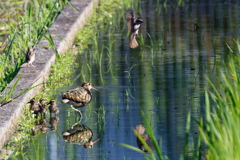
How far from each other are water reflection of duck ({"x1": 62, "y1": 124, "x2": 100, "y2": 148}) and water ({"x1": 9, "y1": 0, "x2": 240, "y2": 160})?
6cm

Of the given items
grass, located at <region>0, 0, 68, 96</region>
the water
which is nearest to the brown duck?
grass, located at <region>0, 0, 68, 96</region>

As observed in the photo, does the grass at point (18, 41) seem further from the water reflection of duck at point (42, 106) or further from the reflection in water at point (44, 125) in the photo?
the reflection in water at point (44, 125)

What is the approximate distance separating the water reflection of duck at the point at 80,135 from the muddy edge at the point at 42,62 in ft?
1.77

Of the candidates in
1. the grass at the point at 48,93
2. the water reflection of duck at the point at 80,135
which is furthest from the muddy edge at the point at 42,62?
the water reflection of duck at the point at 80,135

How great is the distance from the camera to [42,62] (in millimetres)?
7727

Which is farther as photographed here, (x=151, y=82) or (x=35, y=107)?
(x=151, y=82)

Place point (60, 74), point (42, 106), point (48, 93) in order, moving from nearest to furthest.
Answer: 1. point (42, 106)
2. point (48, 93)
3. point (60, 74)

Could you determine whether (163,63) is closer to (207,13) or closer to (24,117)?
(24,117)

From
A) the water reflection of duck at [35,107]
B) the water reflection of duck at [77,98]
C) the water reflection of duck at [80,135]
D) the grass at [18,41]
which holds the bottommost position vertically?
the water reflection of duck at [80,135]

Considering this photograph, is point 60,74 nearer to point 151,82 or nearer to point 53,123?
point 151,82

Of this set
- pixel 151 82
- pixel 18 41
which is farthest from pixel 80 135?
pixel 18 41

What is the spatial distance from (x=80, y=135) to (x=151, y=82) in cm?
174

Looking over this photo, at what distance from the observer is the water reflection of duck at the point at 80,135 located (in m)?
5.42

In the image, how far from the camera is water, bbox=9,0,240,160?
5.35m
